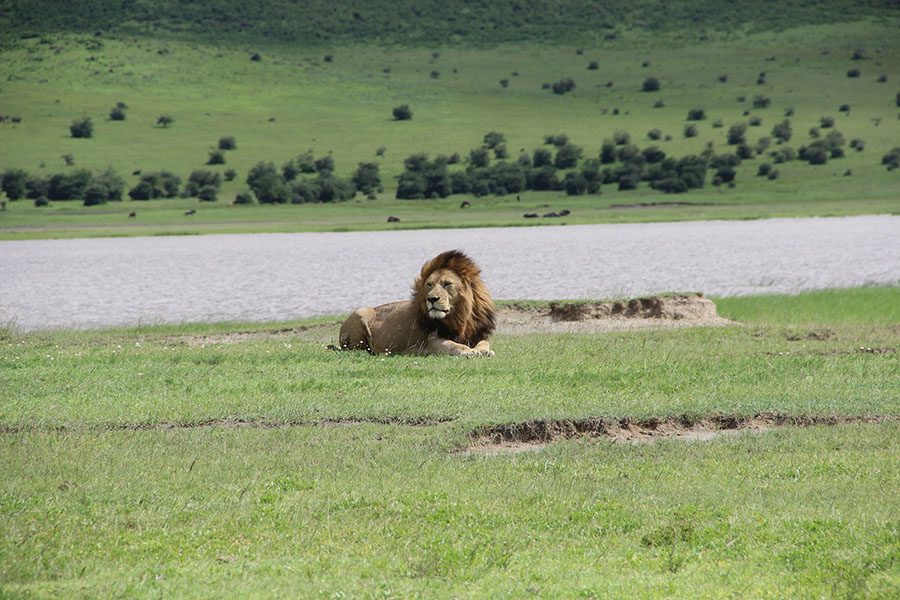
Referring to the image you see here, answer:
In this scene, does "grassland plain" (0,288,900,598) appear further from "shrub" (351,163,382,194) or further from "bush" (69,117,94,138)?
"bush" (69,117,94,138)

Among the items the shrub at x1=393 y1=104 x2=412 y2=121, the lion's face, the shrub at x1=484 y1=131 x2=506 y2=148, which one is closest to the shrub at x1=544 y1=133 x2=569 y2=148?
the shrub at x1=484 y1=131 x2=506 y2=148

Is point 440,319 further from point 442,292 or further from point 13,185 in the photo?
point 13,185

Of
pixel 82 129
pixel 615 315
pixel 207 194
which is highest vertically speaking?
pixel 615 315

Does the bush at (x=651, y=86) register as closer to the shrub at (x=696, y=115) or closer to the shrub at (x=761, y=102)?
the shrub at (x=761, y=102)

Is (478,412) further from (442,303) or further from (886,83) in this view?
(886,83)

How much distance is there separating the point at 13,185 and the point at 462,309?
5967cm

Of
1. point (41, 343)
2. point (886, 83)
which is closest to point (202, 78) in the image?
point (886, 83)

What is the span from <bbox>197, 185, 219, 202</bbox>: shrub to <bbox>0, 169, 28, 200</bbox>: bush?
9.13 metres

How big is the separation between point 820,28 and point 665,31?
15.5 metres

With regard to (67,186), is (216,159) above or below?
above

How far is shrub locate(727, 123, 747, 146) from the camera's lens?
93.6 metres

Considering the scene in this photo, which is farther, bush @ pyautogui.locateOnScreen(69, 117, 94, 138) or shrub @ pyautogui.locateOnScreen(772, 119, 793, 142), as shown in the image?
shrub @ pyautogui.locateOnScreen(772, 119, 793, 142)

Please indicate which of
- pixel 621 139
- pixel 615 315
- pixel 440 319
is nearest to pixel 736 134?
pixel 621 139

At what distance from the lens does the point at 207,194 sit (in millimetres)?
74375
